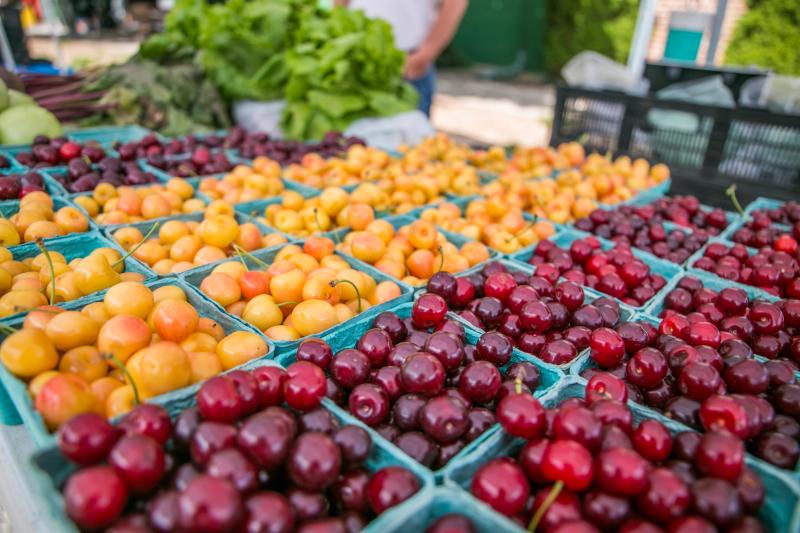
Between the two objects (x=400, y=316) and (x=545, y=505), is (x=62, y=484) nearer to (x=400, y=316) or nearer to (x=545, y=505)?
(x=545, y=505)

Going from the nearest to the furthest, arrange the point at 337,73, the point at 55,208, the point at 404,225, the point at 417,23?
1. the point at 55,208
2. the point at 404,225
3. the point at 337,73
4. the point at 417,23

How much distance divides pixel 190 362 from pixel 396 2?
17.6ft

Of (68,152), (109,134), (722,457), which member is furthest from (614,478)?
(109,134)

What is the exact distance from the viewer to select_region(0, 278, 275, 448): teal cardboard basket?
4.13 feet

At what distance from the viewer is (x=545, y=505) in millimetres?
1098

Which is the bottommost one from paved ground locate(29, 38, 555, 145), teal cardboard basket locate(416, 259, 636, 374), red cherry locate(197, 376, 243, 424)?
paved ground locate(29, 38, 555, 145)

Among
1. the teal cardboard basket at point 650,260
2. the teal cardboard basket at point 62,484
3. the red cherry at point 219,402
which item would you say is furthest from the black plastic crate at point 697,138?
the red cherry at point 219,402

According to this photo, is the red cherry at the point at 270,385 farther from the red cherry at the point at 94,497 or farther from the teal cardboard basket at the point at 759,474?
the teal cardboard basket at the point at 759,474

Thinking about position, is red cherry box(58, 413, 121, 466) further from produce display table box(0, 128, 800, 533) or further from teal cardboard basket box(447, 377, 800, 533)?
teal cardboard basket box(447, 377, 800, 533)

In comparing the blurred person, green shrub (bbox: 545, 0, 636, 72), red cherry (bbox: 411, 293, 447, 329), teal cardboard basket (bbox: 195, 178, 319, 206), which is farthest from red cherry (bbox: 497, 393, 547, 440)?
green shrub (bbox: 545, 0, 636, 72)

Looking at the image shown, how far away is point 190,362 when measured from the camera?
1.52m

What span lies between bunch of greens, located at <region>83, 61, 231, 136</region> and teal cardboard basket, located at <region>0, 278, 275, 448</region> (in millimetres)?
3172

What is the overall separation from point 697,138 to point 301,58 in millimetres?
3424

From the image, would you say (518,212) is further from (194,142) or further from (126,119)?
(126,119)
